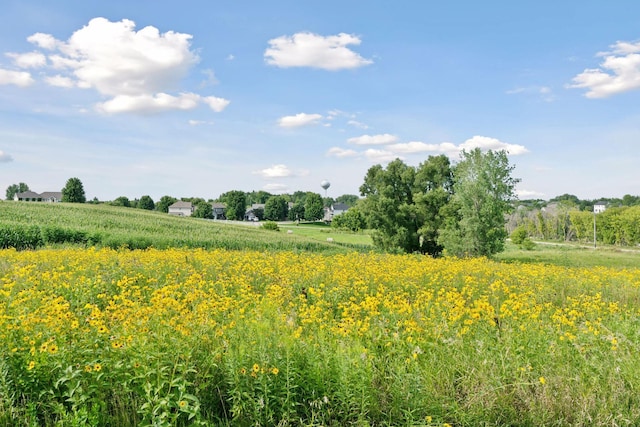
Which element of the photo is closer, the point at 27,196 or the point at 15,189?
the point at 27,196

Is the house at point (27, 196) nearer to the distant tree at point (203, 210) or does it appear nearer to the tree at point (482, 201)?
the distant tree at point (203, 210)

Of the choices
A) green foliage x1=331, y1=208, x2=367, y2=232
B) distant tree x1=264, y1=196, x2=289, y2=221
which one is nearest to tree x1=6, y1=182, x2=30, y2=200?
distant tree x1=264, y1=196, x2=289, y2=221

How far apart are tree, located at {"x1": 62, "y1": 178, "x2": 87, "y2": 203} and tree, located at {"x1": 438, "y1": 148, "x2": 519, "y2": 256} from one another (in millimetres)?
91713

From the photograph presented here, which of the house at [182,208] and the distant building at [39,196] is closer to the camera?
the distant building at [39,196]

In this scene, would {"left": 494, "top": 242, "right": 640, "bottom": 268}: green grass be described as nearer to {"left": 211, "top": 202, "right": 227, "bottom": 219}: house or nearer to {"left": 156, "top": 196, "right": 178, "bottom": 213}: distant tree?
{"left": 211, "top": 202, "right": 227, "bottom": 219}: house

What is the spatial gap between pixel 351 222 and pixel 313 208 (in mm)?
40012

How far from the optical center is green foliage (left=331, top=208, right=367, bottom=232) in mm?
88062

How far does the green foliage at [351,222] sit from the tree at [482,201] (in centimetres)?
5330

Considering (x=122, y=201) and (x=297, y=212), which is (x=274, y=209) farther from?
(x=122, y=201)

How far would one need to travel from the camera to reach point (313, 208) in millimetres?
130125

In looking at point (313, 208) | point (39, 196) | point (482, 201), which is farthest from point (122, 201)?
point (482, 201)

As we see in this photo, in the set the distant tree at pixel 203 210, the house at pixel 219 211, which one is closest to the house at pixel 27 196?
the distant tree at pixel 203 210

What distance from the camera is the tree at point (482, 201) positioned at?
29.9m

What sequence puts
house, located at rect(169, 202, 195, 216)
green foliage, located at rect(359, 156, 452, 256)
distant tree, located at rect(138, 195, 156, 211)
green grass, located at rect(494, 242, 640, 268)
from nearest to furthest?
green grass, located at rect(494, 242, 640, 268) < green foliage, located at rect(359, 156, 452, 256) < distant tree, located at rect(138, 195, 156, 211) < house, located at rect(169, 202, 195, 216)
